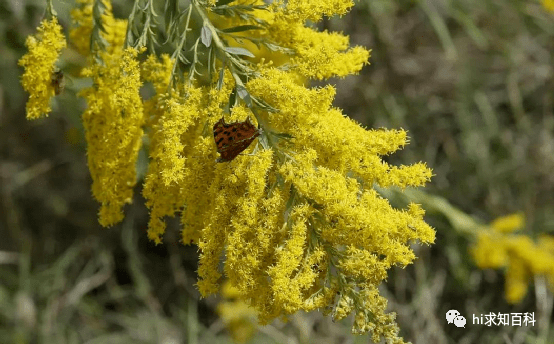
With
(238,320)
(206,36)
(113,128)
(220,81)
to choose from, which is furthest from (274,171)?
(238,320)

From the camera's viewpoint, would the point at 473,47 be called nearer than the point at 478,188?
No

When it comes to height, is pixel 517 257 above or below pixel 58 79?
above

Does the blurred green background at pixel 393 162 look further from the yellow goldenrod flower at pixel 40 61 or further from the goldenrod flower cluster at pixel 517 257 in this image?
the goldenrod flower cluster at pixel 517 257

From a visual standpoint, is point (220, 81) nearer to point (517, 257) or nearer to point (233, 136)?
point (233, 136)

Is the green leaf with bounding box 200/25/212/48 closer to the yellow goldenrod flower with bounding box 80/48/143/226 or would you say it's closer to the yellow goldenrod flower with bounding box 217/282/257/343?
the yellow goldenrod flower with bounding box 80/48/143/226

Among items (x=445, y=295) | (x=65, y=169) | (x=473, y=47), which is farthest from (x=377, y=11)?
(x=65, y=169)

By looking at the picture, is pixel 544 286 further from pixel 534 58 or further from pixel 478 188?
pixel 534 58

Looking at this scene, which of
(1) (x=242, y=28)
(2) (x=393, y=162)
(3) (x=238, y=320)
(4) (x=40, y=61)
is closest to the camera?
(1) (x=242, y=28)
